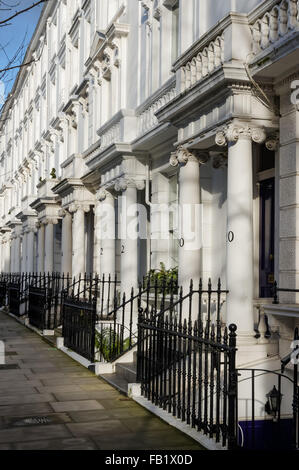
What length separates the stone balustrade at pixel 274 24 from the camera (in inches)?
326

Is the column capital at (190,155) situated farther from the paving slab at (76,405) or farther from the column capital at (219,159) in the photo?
the paving slab at (76,405)

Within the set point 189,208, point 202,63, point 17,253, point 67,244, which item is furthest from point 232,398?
point 17,253

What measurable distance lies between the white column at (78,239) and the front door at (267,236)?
34.4 ft

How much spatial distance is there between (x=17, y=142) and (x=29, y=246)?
1405 centimetres

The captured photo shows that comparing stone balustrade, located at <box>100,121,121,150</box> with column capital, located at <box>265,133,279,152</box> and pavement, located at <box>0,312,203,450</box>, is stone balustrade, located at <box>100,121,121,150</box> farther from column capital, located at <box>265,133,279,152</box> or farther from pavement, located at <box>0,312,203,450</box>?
column capital, located at <box>265,133,279,152</box>

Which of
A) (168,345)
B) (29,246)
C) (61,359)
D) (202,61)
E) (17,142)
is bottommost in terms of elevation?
(61,359)

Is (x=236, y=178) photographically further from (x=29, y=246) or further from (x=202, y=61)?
(x=29, y=246)

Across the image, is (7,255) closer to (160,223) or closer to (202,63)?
(160,223)

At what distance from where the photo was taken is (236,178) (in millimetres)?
9438

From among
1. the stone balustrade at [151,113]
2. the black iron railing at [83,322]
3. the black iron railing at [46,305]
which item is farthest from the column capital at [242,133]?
the black iron railing at [46,305]

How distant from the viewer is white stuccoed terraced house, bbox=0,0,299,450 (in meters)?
9.09

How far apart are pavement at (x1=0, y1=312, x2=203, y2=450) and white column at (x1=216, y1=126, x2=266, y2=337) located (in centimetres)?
198

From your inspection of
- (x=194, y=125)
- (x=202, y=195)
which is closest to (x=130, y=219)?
(x=202, y=195)

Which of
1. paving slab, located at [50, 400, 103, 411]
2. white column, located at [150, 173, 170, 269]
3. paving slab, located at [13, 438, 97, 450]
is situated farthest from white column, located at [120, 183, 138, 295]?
paving slab, located at [13, 438, 97, 450]
